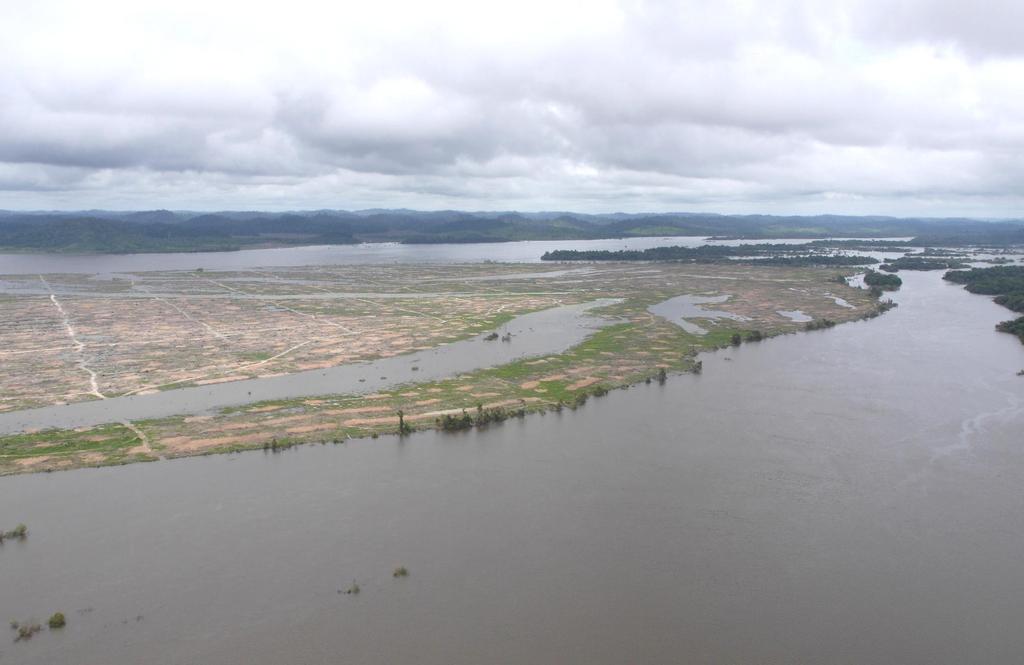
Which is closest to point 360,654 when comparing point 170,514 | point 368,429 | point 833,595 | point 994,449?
point 170,514

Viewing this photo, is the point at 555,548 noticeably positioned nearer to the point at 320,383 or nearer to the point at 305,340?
the point at 320,383

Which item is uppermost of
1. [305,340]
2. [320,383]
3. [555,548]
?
[305,340]

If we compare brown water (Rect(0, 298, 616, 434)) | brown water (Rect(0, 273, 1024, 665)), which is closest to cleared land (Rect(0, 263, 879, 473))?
brown water (Rect(0, 298, 616, 434))

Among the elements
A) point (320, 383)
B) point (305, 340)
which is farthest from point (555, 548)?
point (305, 340)

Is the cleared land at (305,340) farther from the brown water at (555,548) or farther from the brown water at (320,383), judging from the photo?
the brown water at (555,548)

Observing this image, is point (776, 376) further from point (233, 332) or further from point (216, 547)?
point (233, 332)

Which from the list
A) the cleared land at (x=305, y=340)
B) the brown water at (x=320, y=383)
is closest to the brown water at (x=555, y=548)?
the cleared land at (x=305, y=340)

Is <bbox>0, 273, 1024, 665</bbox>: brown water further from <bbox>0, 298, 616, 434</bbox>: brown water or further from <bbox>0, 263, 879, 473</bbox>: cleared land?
<bbox>0, 298, 616, 434</bbox>: brown water
